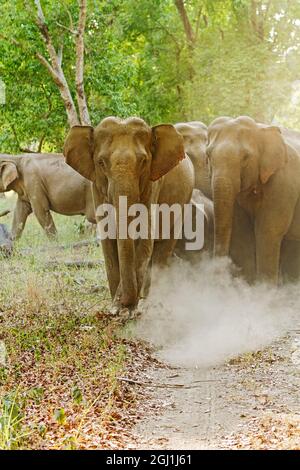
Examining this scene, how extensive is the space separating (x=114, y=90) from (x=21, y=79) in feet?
7.89

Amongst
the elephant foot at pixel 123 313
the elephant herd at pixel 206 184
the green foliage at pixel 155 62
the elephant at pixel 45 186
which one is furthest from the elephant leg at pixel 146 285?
the green foliage at pixel 155 62

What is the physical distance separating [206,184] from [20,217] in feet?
17.2

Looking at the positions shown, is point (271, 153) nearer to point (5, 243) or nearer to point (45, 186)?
point (5, 243)

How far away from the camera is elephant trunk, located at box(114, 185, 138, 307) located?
791cm

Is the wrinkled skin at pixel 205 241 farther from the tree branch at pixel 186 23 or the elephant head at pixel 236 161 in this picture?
the tree branch at pixel 186 23

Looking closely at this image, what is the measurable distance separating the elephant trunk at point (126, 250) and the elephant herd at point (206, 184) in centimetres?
1

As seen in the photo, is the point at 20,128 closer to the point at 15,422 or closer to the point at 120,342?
the point at 120,342

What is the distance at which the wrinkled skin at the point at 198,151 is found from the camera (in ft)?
38.3

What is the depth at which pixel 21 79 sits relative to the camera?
65.2 feet

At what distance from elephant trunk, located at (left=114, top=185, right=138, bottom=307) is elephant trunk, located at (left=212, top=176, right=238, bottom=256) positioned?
1.94m
